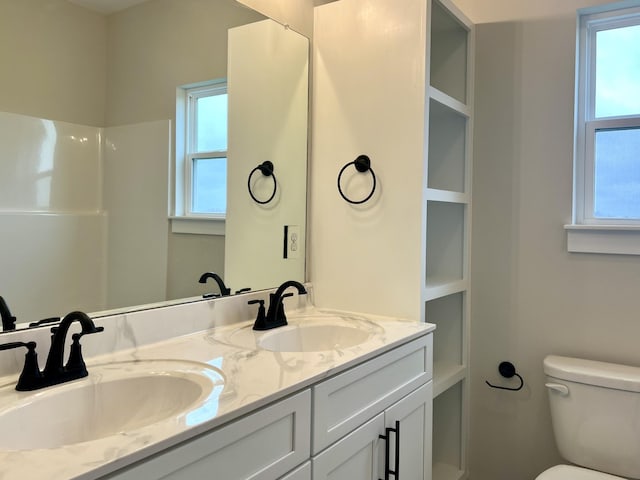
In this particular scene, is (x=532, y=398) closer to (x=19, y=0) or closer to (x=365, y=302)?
(x=365, y=302)

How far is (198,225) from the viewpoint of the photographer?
1585 millimetres

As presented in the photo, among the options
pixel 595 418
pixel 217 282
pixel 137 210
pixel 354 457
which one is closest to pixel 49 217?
pixel 137 210

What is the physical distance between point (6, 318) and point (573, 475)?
5.37 feet

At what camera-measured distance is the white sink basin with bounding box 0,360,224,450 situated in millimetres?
875

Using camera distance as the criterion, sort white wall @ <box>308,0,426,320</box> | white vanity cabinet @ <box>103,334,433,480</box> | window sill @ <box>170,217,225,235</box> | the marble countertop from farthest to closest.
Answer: white wall @ <box>308,0,426,320</box> < window sill @ <box>170,217,225,235</box> < white vanity cabinet @ <box>103,334,433,480</box> < the marble countertop

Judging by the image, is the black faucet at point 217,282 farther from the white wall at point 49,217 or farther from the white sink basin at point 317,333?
the white wall at point 49,217

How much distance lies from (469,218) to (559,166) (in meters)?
0.39

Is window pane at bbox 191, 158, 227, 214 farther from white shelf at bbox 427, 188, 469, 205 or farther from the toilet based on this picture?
the toilet

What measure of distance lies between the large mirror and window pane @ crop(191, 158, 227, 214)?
0.04 meters

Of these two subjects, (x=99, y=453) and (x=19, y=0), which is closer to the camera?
(x=99, y=453)

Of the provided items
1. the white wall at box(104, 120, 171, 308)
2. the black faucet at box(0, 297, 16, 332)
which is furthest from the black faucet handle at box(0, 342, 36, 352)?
the white wall at box(104, 120, 171, 308)

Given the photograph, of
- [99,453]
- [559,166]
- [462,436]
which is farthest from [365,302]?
[99,453]

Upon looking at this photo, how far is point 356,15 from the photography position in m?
1.83

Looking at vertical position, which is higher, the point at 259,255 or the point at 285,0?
the point at 285,0
